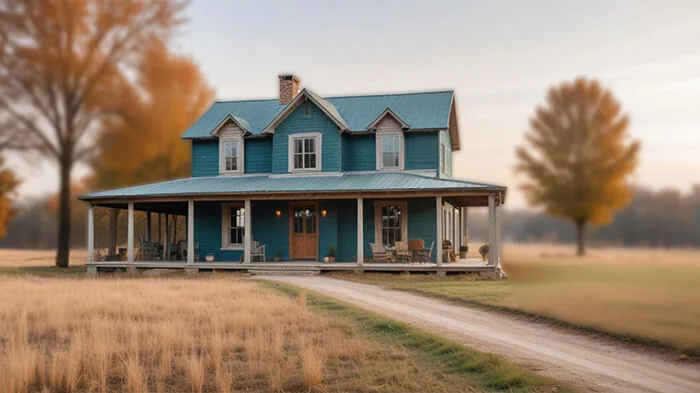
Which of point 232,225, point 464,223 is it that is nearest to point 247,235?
point 232,225

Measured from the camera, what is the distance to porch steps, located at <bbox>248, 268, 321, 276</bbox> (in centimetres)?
2447

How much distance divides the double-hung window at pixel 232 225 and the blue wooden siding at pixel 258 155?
6.14ft

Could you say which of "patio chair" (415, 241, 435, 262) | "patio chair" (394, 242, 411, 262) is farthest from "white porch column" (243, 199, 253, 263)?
"patio chair" (415, 241, 435, 262)

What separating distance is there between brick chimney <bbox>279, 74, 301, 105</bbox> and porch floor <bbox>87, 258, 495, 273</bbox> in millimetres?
8502

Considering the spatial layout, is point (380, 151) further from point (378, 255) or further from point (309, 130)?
point (378, 255)

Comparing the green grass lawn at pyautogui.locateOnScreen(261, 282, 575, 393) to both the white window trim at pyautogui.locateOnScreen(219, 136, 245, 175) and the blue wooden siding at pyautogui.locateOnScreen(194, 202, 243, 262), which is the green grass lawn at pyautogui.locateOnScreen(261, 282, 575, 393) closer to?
the blue wooden siding at pyautogui.locateOnScreen(194, 202, 243, 262)

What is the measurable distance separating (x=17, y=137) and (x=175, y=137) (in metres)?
12.7

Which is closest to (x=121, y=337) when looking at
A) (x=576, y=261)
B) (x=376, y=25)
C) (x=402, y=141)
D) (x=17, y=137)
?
(x=576, y=261)

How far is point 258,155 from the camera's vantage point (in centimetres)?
2916

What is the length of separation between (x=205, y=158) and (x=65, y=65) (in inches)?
289

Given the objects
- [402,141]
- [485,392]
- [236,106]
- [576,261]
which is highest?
[236,106]

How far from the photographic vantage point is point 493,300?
627 inches

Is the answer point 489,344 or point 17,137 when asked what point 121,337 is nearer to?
point 489,344

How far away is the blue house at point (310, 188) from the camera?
25625mm
